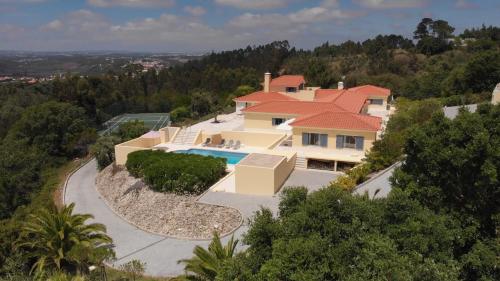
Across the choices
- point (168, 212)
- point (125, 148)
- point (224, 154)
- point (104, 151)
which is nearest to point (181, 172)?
point (168, 212)

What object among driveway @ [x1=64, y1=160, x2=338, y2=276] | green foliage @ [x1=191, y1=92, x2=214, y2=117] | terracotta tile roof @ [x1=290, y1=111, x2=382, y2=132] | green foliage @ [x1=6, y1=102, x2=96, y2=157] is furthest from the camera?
green foliage @ [x1=191, y1=92, x2=214, y2=117]

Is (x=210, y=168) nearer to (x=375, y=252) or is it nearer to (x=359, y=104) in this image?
(x=375, y=252)

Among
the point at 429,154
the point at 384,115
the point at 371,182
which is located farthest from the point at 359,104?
the point at 429,154

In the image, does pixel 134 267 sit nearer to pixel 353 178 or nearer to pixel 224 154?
pixel 353 178

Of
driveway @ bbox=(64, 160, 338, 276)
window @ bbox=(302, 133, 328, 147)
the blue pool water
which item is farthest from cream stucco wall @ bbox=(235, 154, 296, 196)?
window @ bbox=(302, 133, 328, 147)

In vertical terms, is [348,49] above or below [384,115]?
above

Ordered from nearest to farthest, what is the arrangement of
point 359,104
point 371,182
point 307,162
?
point 371,182 < point 307,162 < point 359,104

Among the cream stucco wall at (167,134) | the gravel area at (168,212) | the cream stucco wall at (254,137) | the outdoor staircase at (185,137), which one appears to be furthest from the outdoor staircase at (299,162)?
the cream stucco wall at (167,134)

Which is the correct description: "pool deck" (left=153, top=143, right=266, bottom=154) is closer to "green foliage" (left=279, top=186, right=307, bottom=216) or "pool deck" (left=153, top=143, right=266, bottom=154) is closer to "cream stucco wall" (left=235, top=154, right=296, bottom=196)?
"cream stucco wall" (left=235, top=154, right=296, bottom=196)
